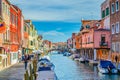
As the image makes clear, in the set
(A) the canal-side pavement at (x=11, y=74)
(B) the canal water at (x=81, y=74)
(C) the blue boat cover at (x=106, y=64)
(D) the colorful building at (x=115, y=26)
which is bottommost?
(B) the canal water at (x=81, y=74)

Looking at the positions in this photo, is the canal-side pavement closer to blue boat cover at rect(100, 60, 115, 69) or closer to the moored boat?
the moored boat

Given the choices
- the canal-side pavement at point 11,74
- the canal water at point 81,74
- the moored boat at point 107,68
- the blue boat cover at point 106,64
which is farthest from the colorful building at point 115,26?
the canal-side pavement at point 11,74

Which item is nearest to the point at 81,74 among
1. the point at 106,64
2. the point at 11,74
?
the point at 106,64

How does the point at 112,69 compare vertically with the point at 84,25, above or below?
below

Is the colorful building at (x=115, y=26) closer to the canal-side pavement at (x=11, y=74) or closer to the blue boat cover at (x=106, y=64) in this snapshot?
the blue boat cover at (x=106, y=64)

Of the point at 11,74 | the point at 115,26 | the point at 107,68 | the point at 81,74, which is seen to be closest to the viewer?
the point at 11,74

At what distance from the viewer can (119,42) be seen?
155ft

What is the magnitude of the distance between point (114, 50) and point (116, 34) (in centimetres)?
277

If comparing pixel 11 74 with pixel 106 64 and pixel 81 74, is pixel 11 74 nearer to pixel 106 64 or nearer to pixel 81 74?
pixel 81 74

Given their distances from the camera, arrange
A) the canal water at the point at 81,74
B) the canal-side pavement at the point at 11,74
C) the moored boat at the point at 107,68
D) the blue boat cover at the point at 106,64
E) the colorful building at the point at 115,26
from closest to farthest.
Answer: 1. the canal-side pavement at the point at 11,74
2. the canal water at the point at 81,74
3. the moored boat at the point at 107,68
4. the blue boat cover at the point at 106,64
5. the colorful building at the point at 115,26

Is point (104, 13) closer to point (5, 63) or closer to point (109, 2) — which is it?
point (109, 2)

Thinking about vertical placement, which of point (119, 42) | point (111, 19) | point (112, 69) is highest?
point (111, 19)

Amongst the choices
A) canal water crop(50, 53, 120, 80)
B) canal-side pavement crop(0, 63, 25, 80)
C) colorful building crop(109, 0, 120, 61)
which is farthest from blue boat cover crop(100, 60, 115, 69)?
canal-side pavement crop(0, 63, 25, 80)

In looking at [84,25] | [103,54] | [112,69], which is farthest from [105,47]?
[84,25]
